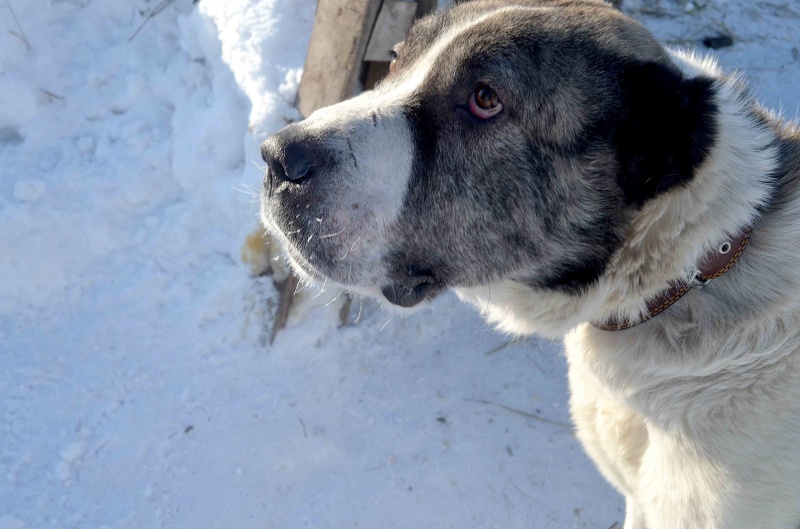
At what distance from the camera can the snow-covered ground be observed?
3.12 m

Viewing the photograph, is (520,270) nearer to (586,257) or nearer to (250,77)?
(586,257)

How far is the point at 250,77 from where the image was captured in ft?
12.3

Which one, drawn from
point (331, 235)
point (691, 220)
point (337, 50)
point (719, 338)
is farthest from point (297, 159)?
point (337, 50)

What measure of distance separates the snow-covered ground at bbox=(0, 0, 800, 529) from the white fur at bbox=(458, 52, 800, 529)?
4.15 ft

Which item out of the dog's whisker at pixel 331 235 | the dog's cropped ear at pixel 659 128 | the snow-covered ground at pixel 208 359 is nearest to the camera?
the dog's cropped ear at pixel 659 128

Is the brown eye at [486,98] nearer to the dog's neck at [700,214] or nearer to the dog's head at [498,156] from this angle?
the dog's head at [498,156]

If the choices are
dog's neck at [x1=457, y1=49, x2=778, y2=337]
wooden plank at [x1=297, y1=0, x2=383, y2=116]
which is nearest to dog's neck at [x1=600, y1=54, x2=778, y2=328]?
dog's neck at [x1=457, y1=49, x2=778, y2=337]

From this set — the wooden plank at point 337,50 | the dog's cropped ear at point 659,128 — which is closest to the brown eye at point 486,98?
the dog's cropped ear at point 659,128

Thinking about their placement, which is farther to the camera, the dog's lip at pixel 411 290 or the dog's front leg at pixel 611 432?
the dog's front leg at pixel 611 432

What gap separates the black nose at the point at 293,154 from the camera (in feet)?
6.36

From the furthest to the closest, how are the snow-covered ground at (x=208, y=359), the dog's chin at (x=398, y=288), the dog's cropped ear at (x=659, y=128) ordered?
the snow-covered ground at (x=208, y=359), the dog's chin at (x=398, y=288), the dog's cropped ear at (x=659, y=128)

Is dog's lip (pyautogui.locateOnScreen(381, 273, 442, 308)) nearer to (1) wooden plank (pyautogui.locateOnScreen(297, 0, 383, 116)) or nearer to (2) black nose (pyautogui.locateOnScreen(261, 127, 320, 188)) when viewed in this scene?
(2) black nose (pyautogui.locateOnScreen(261, 127, 320, 188))

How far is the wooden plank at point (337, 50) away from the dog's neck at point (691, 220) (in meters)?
1.48

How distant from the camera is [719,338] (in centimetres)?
199
